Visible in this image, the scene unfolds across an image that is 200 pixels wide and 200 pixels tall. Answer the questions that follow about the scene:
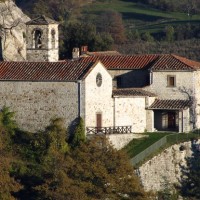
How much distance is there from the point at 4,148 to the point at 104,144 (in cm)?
463

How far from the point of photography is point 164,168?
67.2 meters

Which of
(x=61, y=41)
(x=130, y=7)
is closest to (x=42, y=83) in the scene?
(x=61, y=41)

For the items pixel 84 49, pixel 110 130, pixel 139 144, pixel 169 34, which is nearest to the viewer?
pixel 110 130

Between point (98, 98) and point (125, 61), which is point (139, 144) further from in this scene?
point (125, 61)

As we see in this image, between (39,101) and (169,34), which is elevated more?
(169,34)

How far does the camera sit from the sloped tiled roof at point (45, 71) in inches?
2579

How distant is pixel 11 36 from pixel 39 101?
13927mm

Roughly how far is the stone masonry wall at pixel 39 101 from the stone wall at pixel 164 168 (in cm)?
418

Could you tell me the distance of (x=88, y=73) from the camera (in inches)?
2571

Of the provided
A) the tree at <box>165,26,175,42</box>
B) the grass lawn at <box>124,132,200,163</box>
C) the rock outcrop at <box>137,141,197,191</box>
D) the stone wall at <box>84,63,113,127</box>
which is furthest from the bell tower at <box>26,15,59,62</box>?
the tree at <box>165,26,175,42</box>

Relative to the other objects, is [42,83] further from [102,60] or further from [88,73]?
[102,60]

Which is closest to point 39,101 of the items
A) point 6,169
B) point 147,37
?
point 6,169

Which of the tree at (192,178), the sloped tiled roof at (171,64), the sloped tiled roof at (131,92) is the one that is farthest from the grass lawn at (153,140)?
the sloped tiled roof at (171,64)

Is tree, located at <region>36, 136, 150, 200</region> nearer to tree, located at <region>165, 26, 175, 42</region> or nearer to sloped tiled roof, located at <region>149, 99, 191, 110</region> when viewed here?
sloped tiled roof, located at <region>149, 99, 191, 110</region>
